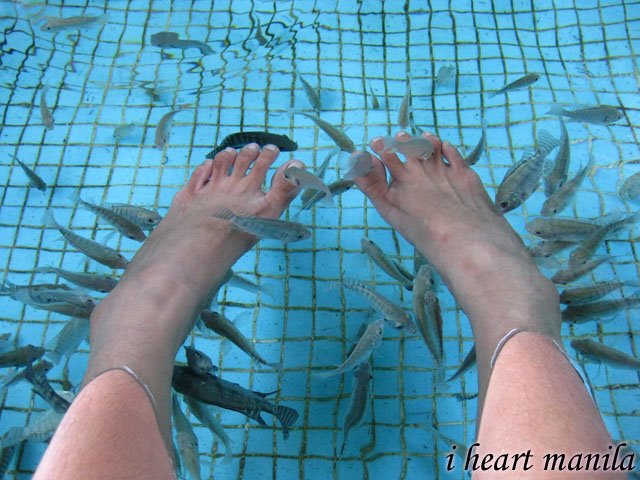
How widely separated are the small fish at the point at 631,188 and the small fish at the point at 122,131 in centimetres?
286

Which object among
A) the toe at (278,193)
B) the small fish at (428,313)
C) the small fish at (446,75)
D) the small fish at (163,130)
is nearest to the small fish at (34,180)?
the small fish at (163,130)

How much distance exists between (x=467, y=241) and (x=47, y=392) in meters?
1.82

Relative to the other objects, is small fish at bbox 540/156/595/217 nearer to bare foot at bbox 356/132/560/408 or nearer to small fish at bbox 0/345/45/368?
bare foot at bbox 356/132/560/408

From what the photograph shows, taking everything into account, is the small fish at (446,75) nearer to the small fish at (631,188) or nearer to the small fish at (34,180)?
the small fish at (631,188)

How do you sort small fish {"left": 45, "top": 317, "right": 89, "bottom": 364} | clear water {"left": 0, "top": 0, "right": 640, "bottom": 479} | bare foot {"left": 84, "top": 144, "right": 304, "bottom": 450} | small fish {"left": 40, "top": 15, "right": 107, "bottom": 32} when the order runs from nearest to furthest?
bare foot {"left": 84, "top": 144, "right": 304, "bottom": 450} < small fish {"left": 45, "top": 317, "right": 89, "bottom": 364} < clear water {"left": 0, "top": 0, "right": 640, "bottom": 479} < small fish {"left": 40, "top": 15, "right": 107, "bottom": 32}

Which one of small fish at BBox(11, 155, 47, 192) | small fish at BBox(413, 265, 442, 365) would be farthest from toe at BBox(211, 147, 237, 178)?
small fish at BBox(413, 265, 442, 365)

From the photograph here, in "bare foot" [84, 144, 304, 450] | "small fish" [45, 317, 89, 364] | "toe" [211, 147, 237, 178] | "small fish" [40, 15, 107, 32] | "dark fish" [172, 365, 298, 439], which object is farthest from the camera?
"small fish" [40, 15, 107, 32]

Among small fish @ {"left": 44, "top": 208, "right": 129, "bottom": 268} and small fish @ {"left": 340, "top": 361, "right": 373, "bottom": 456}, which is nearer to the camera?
small fish @ {"left": 340, "top": 361, "right": 373, "bottom": 456}

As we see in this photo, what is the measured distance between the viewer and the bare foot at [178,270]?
1921 mm

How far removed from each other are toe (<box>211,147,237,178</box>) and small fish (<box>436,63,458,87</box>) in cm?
147

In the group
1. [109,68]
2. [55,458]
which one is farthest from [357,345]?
[109,68]

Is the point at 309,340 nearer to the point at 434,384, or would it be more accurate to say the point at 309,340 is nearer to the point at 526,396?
the point at 434,384

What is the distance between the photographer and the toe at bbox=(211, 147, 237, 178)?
9.25 ft

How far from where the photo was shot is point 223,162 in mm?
2828
